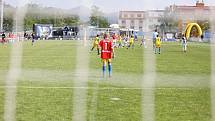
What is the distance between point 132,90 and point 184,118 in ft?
8.39

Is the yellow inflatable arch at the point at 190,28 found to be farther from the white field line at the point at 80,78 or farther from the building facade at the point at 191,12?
the white field line at the point at 80,78

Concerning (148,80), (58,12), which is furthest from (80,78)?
(58,12)

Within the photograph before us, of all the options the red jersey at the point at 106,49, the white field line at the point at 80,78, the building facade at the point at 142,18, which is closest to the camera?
the building facade at the point at 142,18

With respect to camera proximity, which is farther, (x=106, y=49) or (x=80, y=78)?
(x=106, y=49)

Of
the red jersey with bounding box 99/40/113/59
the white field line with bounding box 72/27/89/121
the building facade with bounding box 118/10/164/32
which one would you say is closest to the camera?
the building facade with bounding box 118/10/164/32

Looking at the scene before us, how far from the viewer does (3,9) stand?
2.10 metres

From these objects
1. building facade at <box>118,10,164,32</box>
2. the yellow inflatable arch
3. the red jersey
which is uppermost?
building facade at <box>118,10,164,32</box>

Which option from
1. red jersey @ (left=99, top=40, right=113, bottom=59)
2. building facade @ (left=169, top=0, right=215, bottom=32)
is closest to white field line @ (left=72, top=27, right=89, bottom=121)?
building facade @ (left=169, top=0, right=215, bottom=32)

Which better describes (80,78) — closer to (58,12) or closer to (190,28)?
(58,12)

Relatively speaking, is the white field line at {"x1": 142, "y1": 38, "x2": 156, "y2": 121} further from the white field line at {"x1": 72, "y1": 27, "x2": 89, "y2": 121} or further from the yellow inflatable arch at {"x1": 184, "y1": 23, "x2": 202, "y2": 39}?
the white field line at {"x1": 72, "y1": 27, "x2": 89, "y2": 121}

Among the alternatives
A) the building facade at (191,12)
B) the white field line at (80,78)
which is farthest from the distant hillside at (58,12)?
the building facade at (191,12)

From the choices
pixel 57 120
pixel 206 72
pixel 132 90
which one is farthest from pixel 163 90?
pixel 206 72

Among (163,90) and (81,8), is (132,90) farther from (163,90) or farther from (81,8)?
(81,8)

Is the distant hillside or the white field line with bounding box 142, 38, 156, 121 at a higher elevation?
the distant hillside
